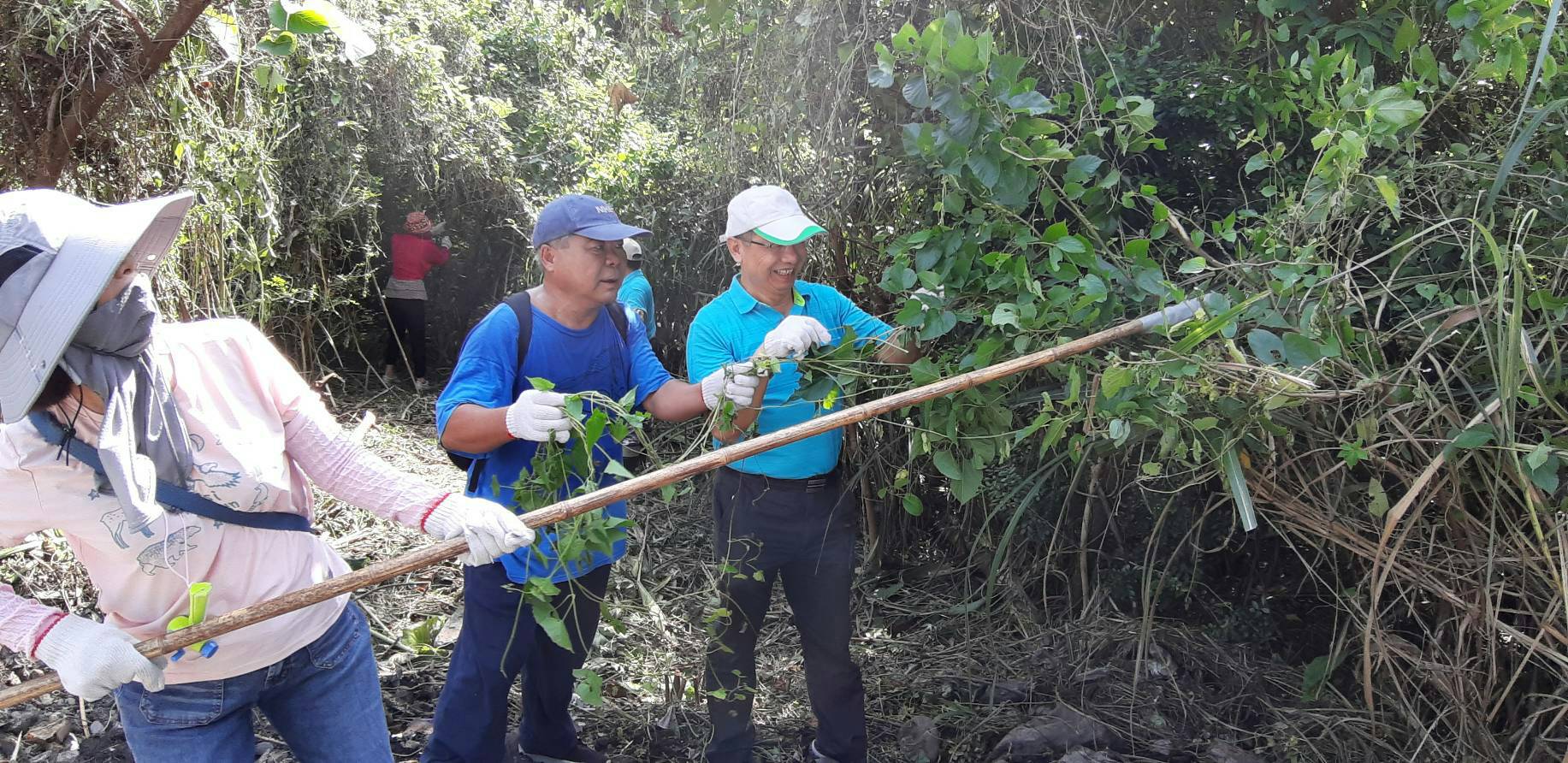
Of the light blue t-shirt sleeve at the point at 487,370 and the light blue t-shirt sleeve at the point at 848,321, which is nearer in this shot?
the light blue t-shirt sleeve at the point at 487,370

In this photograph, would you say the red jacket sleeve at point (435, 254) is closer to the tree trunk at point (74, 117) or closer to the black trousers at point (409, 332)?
the black trousers at point (409, 332)

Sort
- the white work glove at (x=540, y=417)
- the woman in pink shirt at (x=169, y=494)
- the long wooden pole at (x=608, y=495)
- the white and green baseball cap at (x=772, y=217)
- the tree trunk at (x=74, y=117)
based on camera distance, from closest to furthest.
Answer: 1. the woman in pink shirt at (x=169, y=494)
2. the long wooden pole at (x=608, y=495)
3. the white work glove at (x=540, y=417)
4. the white and green baseball cap at (x=772, y=217)
5. the tree trunk at (x=74, y=117)

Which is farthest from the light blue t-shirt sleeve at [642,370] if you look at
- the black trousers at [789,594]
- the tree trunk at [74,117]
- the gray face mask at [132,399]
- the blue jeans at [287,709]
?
the tree trunk at [74,117]

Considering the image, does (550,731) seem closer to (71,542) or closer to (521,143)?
(71,542)

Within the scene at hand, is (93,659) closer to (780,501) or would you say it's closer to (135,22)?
(780,501)

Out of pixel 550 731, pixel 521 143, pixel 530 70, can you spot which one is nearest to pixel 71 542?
pixel 550 731

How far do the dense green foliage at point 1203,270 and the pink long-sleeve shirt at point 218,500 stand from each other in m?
1.10

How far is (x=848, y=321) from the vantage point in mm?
2805

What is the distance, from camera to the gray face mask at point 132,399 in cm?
146

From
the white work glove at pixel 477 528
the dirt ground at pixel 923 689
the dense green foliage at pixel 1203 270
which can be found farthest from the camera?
the dirt ground at pixel 923 689

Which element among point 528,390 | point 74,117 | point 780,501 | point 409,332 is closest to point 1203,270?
point 780,501

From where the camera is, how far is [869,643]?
365cm

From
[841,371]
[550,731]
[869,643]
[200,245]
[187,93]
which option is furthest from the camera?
[200,245]

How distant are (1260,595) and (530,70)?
8029 mm
